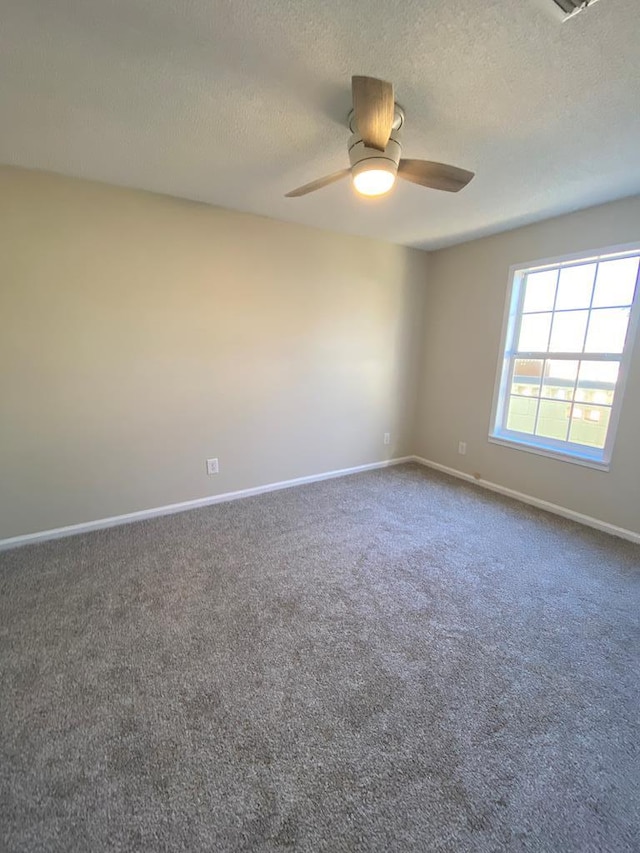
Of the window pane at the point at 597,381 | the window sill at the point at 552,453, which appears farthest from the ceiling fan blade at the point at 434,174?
the window sill at the point at 552,453

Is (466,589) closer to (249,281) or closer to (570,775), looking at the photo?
(570,775)

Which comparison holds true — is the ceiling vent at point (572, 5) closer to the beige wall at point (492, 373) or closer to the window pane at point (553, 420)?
the beige wall at point (492, 373)

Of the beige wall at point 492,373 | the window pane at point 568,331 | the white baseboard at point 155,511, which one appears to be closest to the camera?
the white baseboard at point 155,511

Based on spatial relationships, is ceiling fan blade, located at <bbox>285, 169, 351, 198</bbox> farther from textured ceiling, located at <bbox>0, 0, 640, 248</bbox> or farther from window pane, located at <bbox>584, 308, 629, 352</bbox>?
window pane, located at <bbox>584, 308, 629, 352</bbox>

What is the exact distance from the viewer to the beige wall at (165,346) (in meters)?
2.25

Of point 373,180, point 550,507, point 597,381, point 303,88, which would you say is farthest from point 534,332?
point 303,88

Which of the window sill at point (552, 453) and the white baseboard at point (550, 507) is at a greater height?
the window sill at point (552, 453)

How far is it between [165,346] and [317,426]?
1.53m

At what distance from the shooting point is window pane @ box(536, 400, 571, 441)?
2.98m

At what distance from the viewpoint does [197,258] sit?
266 cm

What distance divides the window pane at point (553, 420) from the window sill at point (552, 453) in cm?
14

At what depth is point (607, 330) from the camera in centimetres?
266

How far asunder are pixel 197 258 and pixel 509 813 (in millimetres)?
3244

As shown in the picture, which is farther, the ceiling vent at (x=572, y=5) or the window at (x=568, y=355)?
the window at (x=568, y=355)
